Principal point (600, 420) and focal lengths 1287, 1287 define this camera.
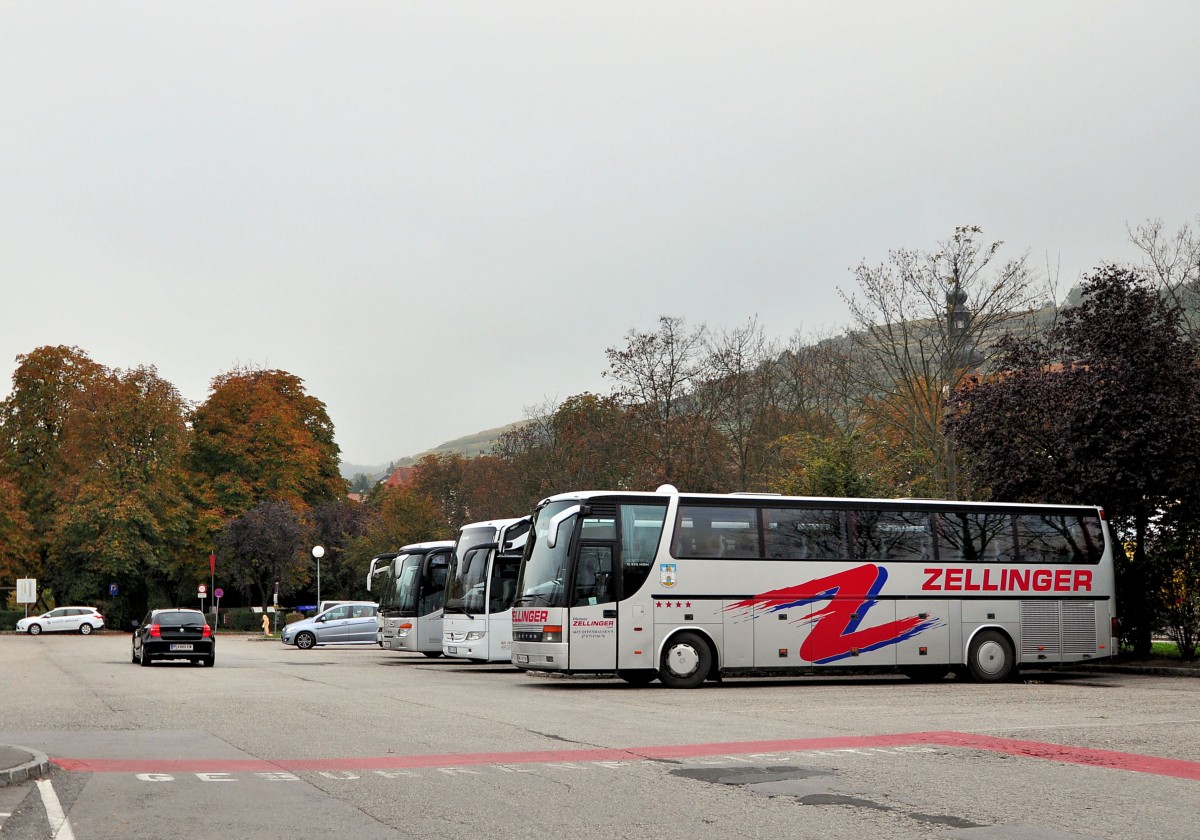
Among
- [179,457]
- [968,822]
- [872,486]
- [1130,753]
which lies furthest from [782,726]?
[179,457]

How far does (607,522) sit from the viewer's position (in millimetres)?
23094

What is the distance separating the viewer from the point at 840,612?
78.8 feet

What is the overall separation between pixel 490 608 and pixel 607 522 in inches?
309

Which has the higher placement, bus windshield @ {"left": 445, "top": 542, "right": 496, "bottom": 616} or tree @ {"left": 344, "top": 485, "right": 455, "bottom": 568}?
tree @ {"left": 344, "top": 485, "right": 455, "bottom": 568}

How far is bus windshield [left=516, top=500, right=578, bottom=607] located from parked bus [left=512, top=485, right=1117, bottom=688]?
40mm

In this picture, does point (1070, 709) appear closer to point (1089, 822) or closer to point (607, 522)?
point (607, 522)

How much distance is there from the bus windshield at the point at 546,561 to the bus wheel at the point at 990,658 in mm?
8184

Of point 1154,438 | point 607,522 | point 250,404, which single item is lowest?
point 607,522

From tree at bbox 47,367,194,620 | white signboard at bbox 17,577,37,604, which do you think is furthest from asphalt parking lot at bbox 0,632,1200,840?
white signboard at bbox 17,577,37,604

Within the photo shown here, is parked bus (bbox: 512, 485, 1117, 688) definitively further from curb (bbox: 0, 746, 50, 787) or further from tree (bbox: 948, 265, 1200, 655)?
curb (bbox: 0, 746, 50, 787)

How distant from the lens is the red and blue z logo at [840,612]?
933 inches

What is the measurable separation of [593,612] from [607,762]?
10.9 metres

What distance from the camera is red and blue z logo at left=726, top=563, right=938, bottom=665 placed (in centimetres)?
2370

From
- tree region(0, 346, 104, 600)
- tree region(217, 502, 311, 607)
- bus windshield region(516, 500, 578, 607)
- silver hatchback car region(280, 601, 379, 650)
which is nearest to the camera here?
bus windshield region(516, 500, 578, 607)
